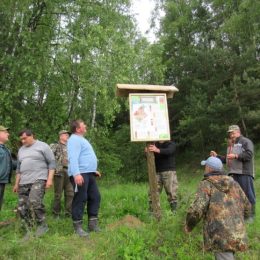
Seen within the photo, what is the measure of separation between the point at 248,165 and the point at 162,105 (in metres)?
2.18

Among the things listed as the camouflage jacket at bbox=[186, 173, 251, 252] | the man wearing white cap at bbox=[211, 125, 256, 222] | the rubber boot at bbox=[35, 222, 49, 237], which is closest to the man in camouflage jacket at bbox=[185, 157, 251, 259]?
the camouflage jacket at bbox=[186, 173, 251, 252]

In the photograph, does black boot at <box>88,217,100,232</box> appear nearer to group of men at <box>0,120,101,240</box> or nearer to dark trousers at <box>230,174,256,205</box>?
group of men at <box>0,120,101,240</box>

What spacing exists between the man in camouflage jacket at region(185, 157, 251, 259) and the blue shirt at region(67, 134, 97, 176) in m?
2.06

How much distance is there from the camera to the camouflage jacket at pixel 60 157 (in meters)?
8.01

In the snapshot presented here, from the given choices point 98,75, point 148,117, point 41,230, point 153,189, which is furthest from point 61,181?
point 98,75

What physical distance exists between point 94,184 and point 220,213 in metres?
2.45

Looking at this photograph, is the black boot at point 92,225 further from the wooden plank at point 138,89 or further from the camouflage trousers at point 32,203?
the wooden plank at point 138,89

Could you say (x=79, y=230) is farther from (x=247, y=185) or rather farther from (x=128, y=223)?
(x=247, y=185)

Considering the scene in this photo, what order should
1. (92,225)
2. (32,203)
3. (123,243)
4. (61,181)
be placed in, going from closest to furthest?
(123,243) → (32,203) → (92,225) → (61,181)

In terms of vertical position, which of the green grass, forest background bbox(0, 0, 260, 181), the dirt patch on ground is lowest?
the green grass

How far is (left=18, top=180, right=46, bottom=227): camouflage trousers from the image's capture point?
6.38 m

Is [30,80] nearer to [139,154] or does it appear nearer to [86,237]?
[86,237]

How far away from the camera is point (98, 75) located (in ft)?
37.8

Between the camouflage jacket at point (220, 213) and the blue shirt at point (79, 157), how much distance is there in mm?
2076
